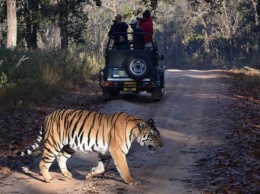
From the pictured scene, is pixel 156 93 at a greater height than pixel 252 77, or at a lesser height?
lesser

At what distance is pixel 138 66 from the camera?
15.3m

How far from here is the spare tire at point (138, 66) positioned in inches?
599

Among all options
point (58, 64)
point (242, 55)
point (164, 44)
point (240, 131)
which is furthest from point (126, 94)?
point (164, 44)

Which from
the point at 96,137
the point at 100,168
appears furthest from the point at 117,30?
the point at 96,137

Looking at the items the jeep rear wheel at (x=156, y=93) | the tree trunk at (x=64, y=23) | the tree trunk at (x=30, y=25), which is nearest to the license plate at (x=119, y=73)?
the jeep rear wheel at (x=156, y=93)

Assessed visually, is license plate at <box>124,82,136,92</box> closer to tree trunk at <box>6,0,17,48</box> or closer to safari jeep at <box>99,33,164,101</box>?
safari jeep at <box>99,33,164,101</box>

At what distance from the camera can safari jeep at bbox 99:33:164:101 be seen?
603 inches

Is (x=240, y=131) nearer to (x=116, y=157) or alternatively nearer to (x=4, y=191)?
(x=116, y=157)

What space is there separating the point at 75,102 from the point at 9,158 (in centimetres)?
638

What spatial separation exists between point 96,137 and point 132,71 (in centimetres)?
806

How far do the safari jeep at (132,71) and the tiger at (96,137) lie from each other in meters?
7.58

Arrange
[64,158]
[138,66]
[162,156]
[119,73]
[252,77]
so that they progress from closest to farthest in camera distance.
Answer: [64,158]
[162,156]
[138,66]
[119,73]
[252,77]

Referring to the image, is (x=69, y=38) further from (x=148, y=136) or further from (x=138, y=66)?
(x=148, y=136)

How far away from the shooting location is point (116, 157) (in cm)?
718
